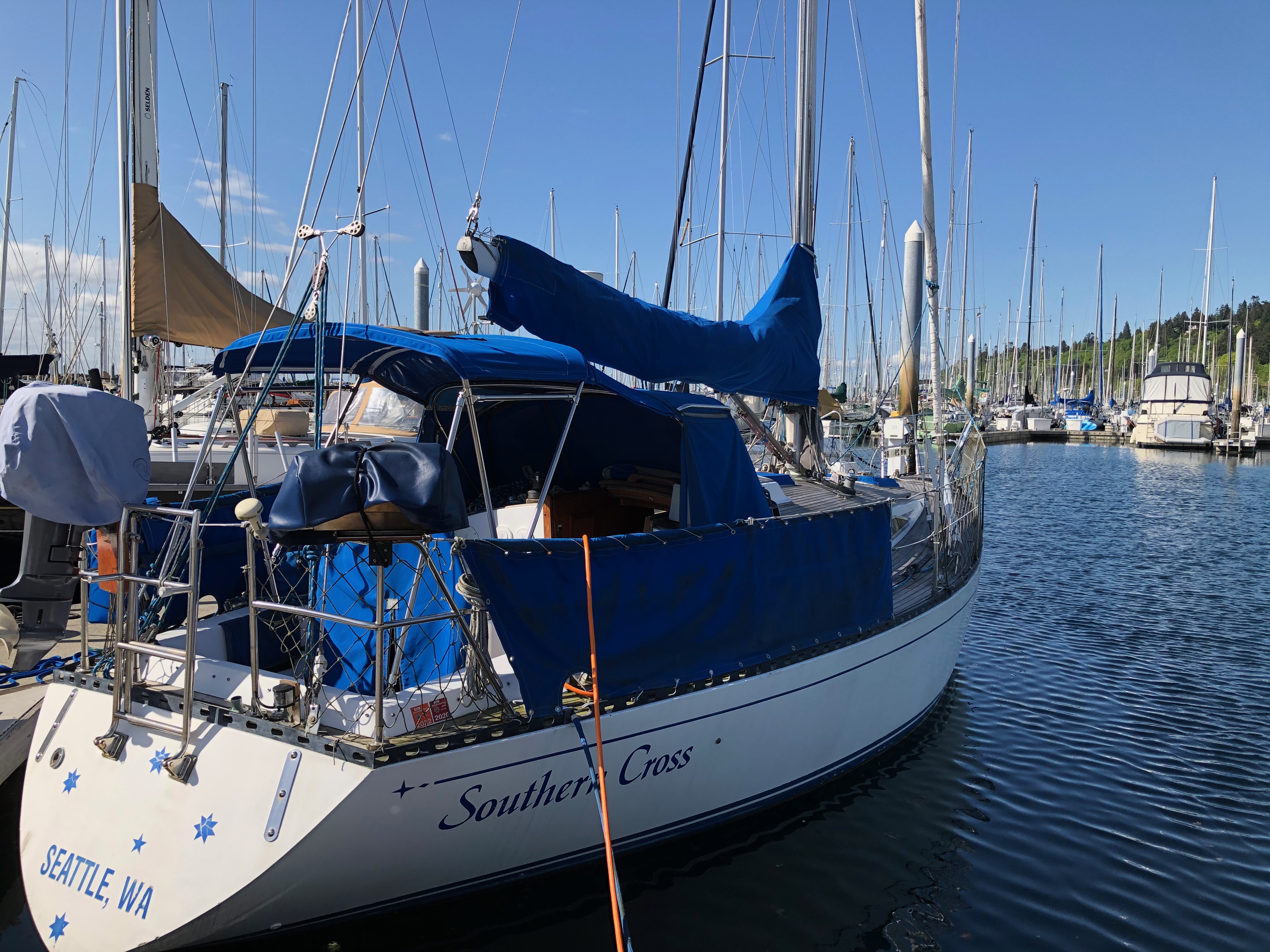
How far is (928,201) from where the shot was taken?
10.4 m

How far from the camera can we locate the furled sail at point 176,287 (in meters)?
9.31

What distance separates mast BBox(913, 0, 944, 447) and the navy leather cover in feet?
26.1

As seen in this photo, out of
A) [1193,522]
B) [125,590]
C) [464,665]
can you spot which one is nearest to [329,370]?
[125,590]

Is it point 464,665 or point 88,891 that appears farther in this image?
point 464,665

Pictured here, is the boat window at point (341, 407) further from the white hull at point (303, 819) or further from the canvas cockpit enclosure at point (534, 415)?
the white hull at point (303, 819)

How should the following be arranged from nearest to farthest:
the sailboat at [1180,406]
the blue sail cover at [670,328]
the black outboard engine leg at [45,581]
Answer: the blue sail cover at [670,328] < the black outboard engine leg at [45,581] < the sailboat at [1180,406]

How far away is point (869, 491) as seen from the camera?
9.70 metres

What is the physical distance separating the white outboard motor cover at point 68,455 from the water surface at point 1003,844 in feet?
7.59

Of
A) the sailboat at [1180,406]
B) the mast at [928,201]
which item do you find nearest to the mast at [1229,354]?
the sailboat at [1180,406]

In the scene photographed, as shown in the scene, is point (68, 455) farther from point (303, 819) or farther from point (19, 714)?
point (19, 714)

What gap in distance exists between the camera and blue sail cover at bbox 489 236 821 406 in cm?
516

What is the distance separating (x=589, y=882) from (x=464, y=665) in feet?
5.17

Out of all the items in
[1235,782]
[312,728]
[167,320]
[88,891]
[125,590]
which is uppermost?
[167,320]

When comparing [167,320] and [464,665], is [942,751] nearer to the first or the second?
[464,665]
